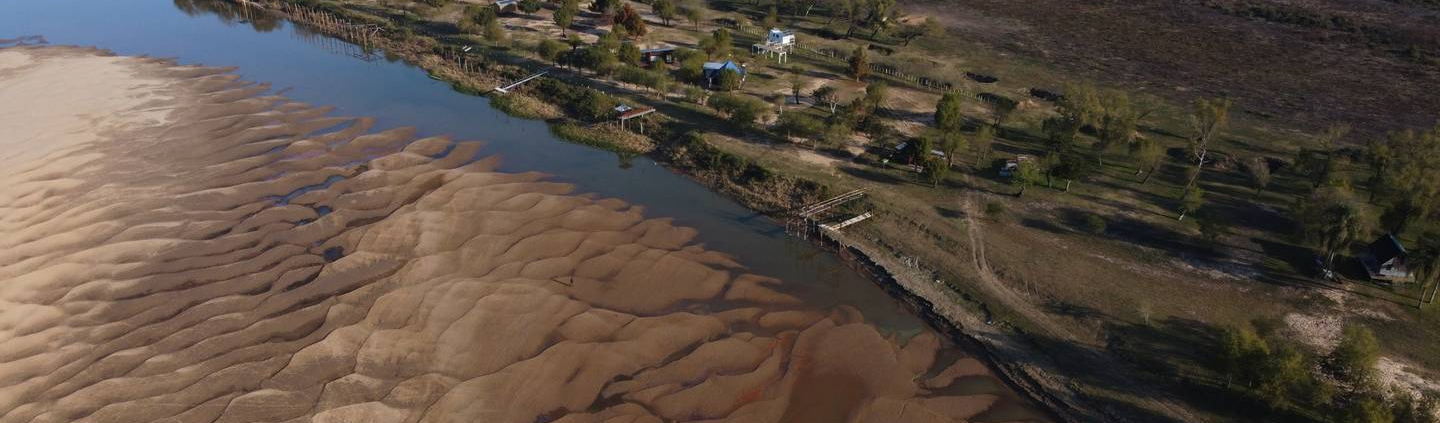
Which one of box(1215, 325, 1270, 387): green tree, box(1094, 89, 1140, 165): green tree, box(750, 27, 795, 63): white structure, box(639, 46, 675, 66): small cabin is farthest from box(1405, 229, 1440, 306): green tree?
box(639, 46, 675, 66): small cabin

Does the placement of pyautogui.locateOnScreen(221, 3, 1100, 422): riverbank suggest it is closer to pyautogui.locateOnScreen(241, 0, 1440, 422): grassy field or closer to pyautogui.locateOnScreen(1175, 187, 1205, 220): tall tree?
pyautogui.locateOnScreen(241, 0, 1440, 422): grassy field

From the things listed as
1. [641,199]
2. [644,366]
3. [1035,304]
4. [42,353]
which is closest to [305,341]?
[42,353]

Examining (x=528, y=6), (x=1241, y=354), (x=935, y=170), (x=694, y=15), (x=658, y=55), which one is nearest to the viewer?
(x=1241, y=354)

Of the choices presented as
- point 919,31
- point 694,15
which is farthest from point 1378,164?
point 694,15

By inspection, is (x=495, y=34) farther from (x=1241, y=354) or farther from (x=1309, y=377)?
(x=1309, y=377)

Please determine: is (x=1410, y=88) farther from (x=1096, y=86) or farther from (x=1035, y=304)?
(x=1035, y=304)

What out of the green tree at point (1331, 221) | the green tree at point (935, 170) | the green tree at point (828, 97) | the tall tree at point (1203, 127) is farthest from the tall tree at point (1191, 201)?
the green tree at point (828, 97)

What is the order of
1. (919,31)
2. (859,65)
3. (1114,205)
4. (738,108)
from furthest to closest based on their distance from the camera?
(919,31)
(859,65)
(738,108)
(1114,205)

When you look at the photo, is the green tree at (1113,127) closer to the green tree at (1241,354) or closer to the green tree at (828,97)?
the green tree at (828,97)
